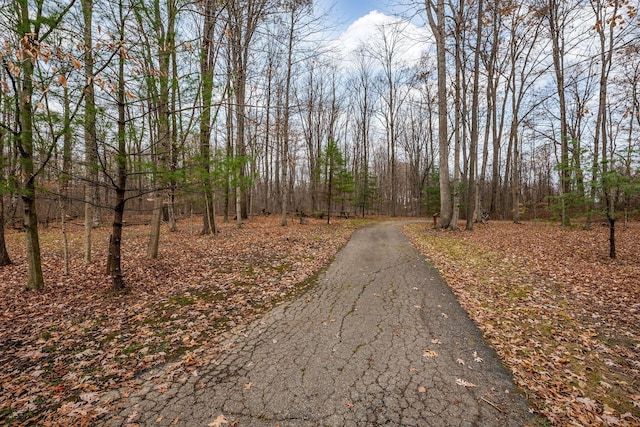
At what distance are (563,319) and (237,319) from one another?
5.35m

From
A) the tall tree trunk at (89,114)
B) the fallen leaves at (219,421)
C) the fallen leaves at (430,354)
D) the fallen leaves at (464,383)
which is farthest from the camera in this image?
the tall tree trunk at (89,114)

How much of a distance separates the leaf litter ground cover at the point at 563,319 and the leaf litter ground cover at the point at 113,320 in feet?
12.2

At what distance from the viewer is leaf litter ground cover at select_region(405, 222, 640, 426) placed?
268 centimetres

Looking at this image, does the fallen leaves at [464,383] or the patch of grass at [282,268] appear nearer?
the fallen leaves at [464,383]

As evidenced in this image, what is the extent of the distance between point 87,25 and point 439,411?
8.81m

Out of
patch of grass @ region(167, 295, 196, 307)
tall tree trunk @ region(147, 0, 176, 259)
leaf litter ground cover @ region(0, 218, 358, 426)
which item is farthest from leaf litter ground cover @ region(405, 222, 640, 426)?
tall tree trunk @ region(147, 0, 176, 259)

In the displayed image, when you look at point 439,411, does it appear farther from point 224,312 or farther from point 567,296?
point 567,296

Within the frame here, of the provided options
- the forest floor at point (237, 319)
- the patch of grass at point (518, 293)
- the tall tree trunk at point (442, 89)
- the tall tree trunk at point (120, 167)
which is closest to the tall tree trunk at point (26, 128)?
the tall tree trunk at point (120, 167)

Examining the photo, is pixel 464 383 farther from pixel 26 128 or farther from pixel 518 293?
pixel 26 128

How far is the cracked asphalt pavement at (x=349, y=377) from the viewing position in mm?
2449

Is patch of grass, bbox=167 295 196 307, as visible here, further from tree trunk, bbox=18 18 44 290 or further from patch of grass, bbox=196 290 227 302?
tree trunk, bbox=18 18 44 290

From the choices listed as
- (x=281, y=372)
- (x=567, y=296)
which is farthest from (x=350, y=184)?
(x=281, y=372)

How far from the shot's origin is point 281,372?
121 inches

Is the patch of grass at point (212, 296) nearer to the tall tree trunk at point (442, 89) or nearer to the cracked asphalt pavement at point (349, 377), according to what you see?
the cracked asphalt pavement at point (349, 377)
